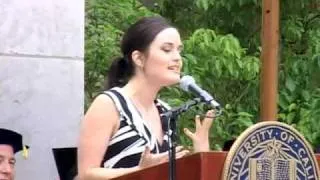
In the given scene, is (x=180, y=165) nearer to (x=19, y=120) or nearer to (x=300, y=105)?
(x=19, y=120)

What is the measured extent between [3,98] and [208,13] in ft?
9.17

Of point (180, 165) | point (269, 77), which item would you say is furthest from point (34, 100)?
point (180, 165)

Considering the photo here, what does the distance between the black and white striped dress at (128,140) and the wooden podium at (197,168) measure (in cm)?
39

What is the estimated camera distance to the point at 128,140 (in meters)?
2.87

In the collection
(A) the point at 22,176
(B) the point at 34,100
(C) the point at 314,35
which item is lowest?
(A) the point at 22,176

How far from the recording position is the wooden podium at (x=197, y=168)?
7.46 ft

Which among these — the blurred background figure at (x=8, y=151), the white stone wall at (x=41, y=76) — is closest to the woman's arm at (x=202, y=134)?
the blurred background figure at (x=8, y=151)

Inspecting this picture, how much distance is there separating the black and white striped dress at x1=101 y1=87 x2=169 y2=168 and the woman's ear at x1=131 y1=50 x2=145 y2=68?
0.12m

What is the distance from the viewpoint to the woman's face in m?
2.86

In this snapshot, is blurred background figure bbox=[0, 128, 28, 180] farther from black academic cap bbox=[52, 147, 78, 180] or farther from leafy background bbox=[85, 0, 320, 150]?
leafy background bbox=[85, 0, 320, 150]

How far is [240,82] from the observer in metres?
6.89

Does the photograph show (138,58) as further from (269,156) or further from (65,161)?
(65,161)

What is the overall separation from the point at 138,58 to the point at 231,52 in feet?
11.7

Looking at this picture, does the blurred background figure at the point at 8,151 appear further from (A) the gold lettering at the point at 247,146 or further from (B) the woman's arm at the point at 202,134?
(A) the gold lettering at the point at 247,146
